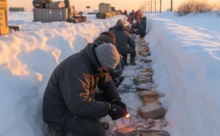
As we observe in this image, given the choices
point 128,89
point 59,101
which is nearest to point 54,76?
point 59,101

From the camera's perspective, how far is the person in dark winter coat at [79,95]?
2.98m

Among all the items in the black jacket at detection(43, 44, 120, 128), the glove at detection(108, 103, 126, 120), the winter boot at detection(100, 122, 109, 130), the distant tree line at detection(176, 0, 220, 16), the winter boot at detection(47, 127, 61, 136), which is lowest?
the winter boot at detection(100, 122, 109, 130)

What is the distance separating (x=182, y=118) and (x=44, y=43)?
146 inches

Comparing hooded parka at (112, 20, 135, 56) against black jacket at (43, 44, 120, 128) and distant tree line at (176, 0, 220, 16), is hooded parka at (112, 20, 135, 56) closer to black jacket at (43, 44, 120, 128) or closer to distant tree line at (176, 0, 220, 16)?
black jacket at (43, 44, 120, 128)

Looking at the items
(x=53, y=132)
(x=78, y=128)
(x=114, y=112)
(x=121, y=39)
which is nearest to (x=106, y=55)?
(x=114, y=112)

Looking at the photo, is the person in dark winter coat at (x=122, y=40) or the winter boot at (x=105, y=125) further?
the person in dark winter coat at (x=122, y=40)

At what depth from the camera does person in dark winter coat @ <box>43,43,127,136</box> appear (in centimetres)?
298

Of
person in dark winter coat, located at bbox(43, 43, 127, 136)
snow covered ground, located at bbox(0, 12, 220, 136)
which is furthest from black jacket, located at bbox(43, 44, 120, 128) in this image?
snow covered ground, located at bbox(0, 12, 220, 136)

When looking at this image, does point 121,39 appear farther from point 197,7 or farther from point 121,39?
point 197,7

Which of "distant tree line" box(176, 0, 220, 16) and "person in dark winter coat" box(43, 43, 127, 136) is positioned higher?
"distant tree line" box(176, 0, 220, 16)

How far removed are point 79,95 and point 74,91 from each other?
65 millimetres

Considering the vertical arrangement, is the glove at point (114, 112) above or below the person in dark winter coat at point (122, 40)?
below

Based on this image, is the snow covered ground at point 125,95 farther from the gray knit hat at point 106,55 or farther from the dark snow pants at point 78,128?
the gray knit hat at point 106,55

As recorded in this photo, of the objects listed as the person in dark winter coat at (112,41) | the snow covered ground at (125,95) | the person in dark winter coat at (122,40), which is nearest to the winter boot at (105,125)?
the snow covered ground at (125,95)
